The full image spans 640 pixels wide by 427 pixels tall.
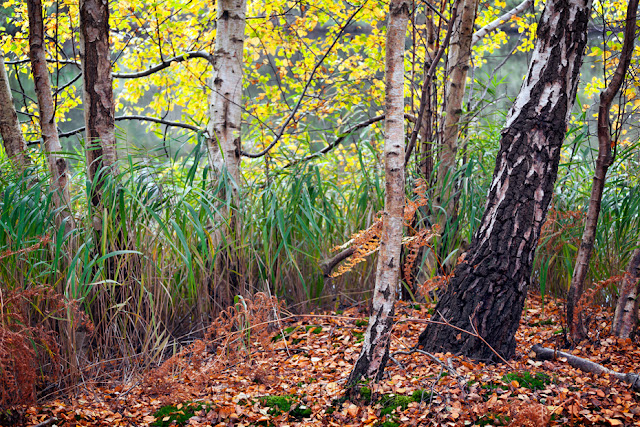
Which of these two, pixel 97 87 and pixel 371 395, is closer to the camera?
pixel 371 395

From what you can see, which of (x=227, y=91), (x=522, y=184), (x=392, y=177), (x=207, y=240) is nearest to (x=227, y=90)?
(x=227, y=91)

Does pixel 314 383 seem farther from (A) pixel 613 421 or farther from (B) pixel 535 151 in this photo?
(B) pixel 535 151

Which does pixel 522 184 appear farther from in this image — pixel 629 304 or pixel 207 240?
pixel 207 240

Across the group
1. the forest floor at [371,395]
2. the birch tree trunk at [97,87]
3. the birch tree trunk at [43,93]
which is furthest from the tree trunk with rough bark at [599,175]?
the birch tree trunk at [43,93]

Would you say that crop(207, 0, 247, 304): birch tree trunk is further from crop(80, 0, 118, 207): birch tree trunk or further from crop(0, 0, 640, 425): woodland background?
crop(80, 0, 118, 207): birch tree trunk

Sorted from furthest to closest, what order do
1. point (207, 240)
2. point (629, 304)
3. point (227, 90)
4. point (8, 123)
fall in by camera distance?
point (227, 90) < point (8, 123) < point (207, 240) < point (629, 304)

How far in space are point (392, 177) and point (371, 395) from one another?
80 cm

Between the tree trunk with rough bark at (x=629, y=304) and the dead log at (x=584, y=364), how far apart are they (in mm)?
417

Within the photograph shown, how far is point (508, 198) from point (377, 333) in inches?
31.7

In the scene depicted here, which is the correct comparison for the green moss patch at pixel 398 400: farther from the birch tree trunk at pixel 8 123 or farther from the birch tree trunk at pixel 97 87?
the birch tree trunk at pixel 8 123

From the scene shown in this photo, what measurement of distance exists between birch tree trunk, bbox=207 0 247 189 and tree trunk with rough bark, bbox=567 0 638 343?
1.91 meters

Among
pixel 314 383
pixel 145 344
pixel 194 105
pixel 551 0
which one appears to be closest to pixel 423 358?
pixel 314 383

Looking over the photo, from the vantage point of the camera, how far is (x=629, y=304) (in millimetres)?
2346

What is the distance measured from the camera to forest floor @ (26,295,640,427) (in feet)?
5.43
